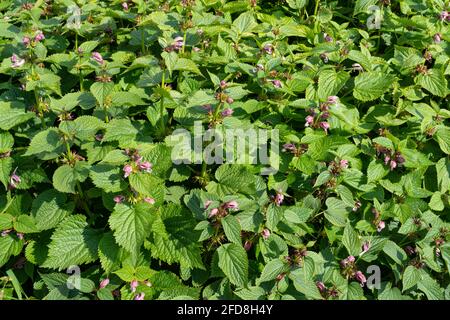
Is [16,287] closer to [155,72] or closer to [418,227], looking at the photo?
[155,72]

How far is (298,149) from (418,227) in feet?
2.90

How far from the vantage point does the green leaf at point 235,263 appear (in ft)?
9.09

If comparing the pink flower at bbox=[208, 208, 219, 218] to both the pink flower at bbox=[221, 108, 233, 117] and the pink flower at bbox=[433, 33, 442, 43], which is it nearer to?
the pink flower at bbox=[221, 108, 233, 117]

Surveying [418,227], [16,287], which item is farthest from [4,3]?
[418,227]

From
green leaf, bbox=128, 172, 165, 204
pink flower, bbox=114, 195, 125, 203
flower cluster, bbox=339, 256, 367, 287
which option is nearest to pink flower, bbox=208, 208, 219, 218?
green leaf, bbox=128, 172, 165, 204

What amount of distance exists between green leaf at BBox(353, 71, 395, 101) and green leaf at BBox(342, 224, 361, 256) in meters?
1.00

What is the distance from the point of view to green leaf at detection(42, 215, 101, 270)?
2.82 m

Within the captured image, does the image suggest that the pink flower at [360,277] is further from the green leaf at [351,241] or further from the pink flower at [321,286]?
the pink flower at [321,286]

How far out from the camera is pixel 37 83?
10.3ft

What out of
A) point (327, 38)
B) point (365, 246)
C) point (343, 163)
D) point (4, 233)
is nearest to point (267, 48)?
point (327, 38)

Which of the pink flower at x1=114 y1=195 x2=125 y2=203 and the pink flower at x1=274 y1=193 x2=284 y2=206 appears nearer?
the pink flower at x1=114 y1=195 x2=125 y2=203

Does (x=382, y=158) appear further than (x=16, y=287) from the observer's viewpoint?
Yes

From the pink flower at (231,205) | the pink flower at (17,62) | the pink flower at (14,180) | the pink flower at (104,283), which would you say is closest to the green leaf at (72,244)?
the pink flower at (104,283)
